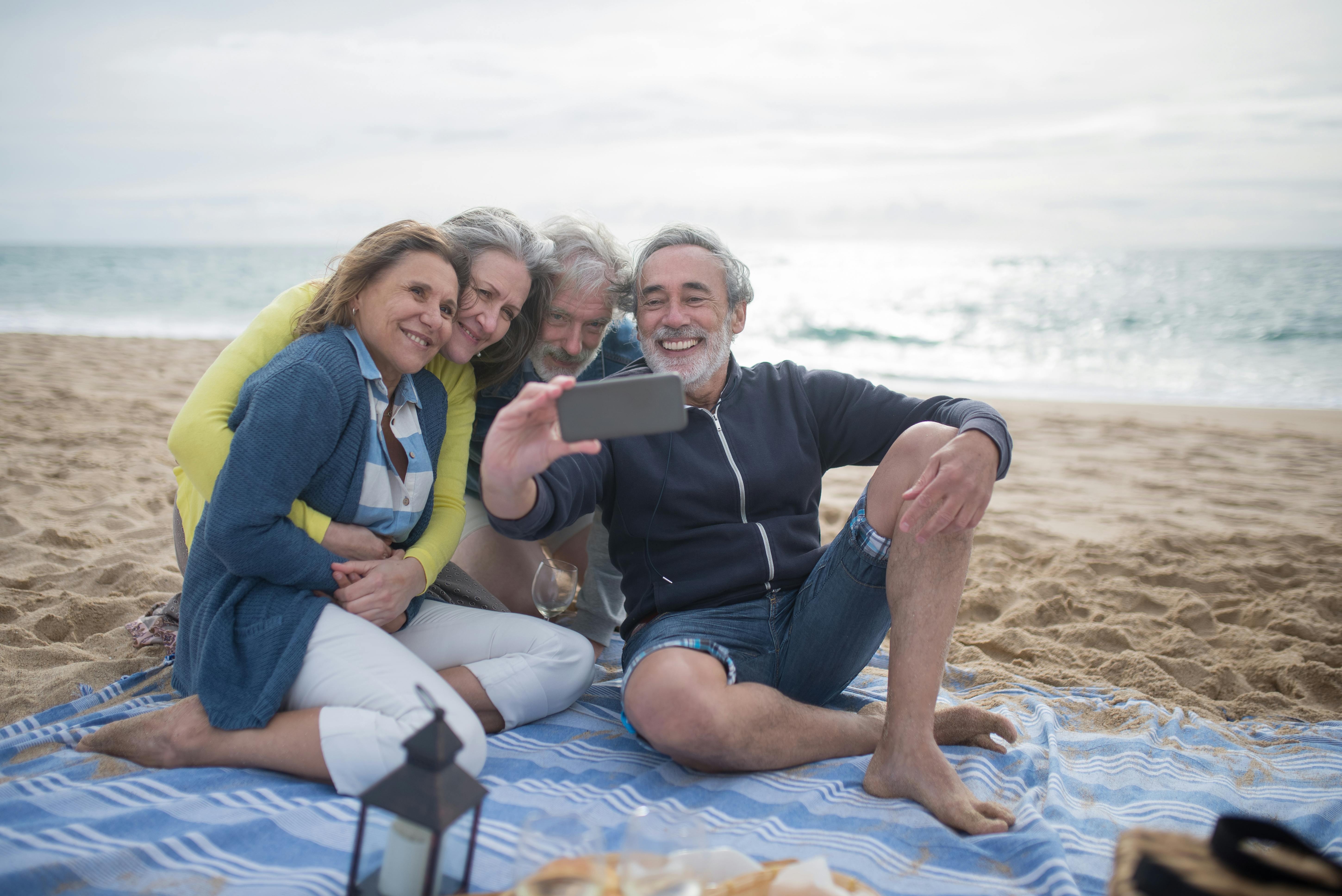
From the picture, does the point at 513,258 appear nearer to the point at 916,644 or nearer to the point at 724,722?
the point at 724,722

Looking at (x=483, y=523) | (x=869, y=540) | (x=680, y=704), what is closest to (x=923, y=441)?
(x=869, y=540)

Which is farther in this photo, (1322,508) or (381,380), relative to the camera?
(1322,508)

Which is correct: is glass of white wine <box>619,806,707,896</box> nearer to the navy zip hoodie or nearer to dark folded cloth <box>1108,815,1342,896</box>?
dark folded cloth <box>1108,815,1342,896</box>

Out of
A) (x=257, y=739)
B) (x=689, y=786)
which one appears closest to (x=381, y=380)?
(x=257, y=739)

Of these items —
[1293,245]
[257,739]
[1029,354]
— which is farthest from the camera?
[1293,245]

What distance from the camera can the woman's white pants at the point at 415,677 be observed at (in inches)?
78.0

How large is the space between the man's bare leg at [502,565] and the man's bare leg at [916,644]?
153 cm

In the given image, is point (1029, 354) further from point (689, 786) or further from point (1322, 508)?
point (689, 786)

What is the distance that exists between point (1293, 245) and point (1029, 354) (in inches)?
1900

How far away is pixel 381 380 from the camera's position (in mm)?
2377

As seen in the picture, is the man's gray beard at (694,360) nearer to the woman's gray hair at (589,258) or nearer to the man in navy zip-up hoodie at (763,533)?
the man in navy zip-up hoodie at (763,533)

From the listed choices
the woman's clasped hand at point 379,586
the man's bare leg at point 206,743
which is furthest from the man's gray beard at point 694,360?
the man's bare leg at point 206,743

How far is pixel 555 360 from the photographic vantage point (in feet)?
10.1

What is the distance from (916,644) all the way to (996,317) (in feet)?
57.8
